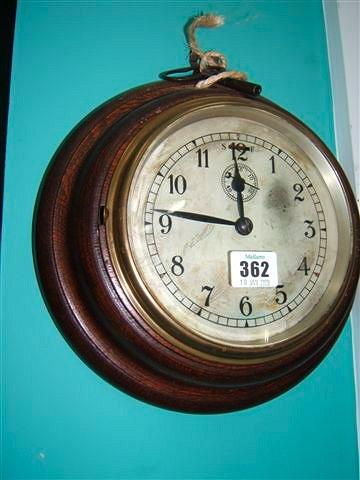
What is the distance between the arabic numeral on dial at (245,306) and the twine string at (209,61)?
1.00 ft

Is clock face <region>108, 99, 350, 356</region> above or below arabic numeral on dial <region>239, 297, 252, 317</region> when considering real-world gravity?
above

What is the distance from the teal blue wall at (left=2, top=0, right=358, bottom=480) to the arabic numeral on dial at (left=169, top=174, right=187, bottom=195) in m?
0.21

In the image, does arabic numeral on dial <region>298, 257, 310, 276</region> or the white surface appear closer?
arabic numeral on dial <region>298, 257, 310, 276</region>

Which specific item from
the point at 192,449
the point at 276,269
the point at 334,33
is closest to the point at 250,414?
the point at 192,449

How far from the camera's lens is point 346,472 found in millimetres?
637

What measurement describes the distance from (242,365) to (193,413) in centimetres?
11

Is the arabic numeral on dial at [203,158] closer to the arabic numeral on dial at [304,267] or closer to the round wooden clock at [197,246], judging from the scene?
the round wooden clock at [197,246]

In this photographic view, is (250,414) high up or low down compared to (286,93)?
down

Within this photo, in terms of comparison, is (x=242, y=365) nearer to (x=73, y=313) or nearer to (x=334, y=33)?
(x=73, y=313)

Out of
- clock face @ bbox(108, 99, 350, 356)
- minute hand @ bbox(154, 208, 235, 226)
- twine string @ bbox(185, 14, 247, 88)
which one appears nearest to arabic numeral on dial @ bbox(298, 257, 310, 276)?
clock face @ bbox(108, 99, 350, 356)

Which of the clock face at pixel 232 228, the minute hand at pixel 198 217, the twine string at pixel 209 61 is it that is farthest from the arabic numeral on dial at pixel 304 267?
the twine string at pixel 209 61

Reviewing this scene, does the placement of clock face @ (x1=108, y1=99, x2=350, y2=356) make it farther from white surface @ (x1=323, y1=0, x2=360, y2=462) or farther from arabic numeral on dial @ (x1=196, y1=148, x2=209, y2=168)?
white surface @ (x1=323, y1=0, x2=360, y2=462)

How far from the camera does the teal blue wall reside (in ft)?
1.81

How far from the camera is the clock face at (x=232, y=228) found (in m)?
0.48
